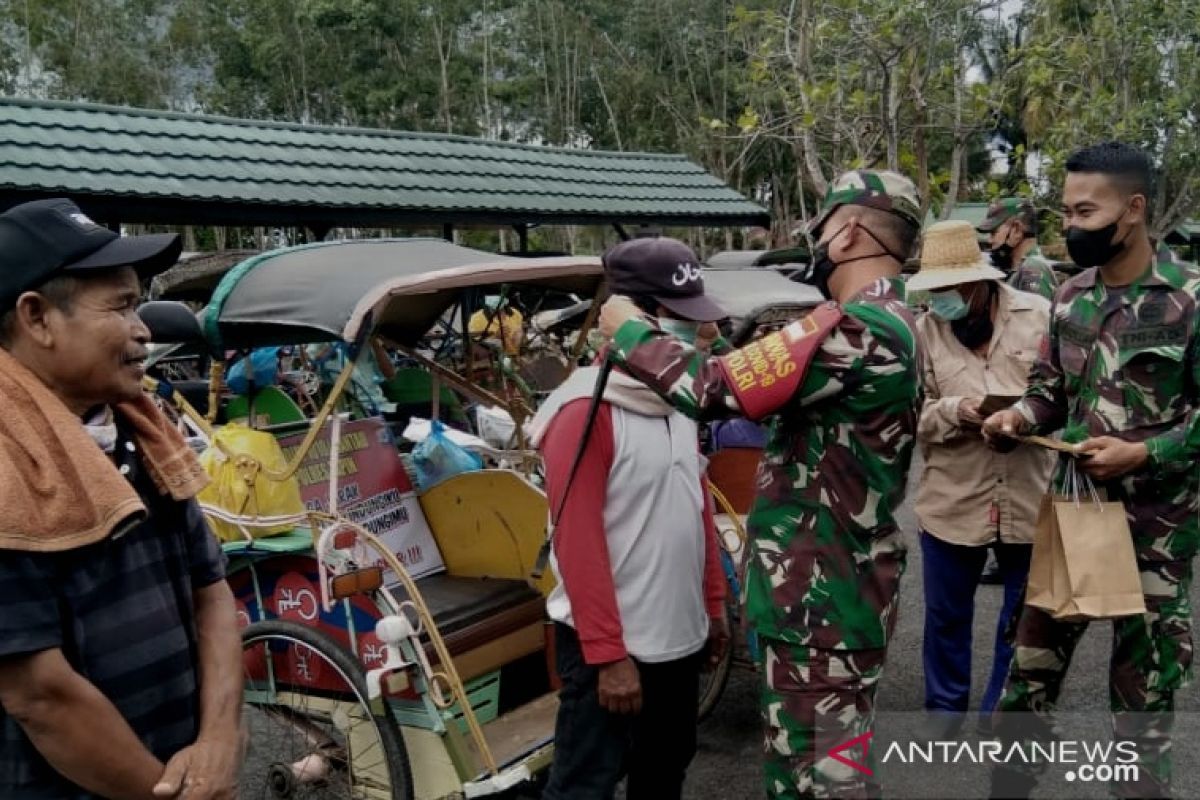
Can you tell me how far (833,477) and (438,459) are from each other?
237 centimetres

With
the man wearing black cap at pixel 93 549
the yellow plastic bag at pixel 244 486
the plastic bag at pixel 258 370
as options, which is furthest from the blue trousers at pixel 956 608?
the plastic bag at pixel 258 370

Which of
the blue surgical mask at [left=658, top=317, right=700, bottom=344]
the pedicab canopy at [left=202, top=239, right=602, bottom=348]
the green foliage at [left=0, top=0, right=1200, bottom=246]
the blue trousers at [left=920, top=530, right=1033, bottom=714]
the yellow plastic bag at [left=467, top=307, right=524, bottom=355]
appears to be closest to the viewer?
the blue surgical mask at [left=658, top=317, right=700, bottom=344]

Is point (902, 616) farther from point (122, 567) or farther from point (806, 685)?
point (122, 567)

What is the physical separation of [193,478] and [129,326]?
12.6 inches

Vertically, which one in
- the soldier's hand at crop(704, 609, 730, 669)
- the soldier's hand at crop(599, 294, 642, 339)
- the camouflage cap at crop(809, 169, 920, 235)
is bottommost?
the soldier's hand at crop(704, 609, 730, 669)

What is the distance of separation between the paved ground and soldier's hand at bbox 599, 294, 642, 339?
1.42 m

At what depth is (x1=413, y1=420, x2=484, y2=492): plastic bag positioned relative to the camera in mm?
4277

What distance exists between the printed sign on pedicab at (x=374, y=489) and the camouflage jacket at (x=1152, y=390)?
263cm

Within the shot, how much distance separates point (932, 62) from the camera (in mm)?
9344

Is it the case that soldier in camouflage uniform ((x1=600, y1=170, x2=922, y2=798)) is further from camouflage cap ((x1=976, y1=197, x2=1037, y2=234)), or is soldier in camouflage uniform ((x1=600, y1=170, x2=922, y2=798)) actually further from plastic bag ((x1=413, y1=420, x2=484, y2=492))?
camouflage cap ((x1=976, y1=197, x2=1037, y2=234))

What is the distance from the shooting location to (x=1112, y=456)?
9.37 feet

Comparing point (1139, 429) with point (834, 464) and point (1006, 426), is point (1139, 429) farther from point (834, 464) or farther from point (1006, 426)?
point (834, 464)

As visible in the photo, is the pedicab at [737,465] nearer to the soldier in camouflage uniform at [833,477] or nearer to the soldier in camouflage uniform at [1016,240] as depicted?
the soldier in camouflage uniform at [833,477]

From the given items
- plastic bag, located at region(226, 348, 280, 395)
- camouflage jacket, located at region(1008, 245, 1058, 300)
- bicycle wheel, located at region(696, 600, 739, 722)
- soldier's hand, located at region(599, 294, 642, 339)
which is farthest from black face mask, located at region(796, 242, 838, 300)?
plastic bag, located at region(226, 348, 280, 395)
